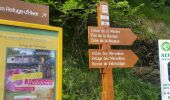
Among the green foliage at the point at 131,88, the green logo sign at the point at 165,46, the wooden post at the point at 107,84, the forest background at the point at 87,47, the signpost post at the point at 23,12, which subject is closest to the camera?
the signpost post at the point at 23,12

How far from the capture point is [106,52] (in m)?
6.18

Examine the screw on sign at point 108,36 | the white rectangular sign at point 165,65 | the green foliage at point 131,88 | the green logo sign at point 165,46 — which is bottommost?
the green foliage at point 131,88

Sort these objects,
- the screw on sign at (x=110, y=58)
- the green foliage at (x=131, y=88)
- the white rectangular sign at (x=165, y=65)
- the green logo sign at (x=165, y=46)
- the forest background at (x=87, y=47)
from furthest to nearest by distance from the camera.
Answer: the green foliage at (x=131, y=88), the forest background at (x=87, y=47), the green logo sign at (x=165, y=46), the white rectangular sign at (x=165, y=65), the screw on sign at (x=110, y=58)

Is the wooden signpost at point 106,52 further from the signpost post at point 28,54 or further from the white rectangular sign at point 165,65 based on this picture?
the signpost post at point 28,54

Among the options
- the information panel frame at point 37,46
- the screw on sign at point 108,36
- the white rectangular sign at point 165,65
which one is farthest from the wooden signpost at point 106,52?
the information panel frame at point 37,46

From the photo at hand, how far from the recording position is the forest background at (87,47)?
27.8ft

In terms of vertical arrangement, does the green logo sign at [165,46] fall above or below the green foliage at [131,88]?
above

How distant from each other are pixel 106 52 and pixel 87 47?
3684mm

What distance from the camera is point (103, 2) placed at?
6457mm

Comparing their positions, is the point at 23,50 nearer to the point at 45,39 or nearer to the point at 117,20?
the point at 45,39

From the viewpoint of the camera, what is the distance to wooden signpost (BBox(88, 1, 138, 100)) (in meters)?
6.09

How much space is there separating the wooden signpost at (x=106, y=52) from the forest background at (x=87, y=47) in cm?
191

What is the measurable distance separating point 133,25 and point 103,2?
443 centimetres

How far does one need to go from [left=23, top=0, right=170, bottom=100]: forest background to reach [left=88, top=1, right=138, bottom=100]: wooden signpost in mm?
1913
